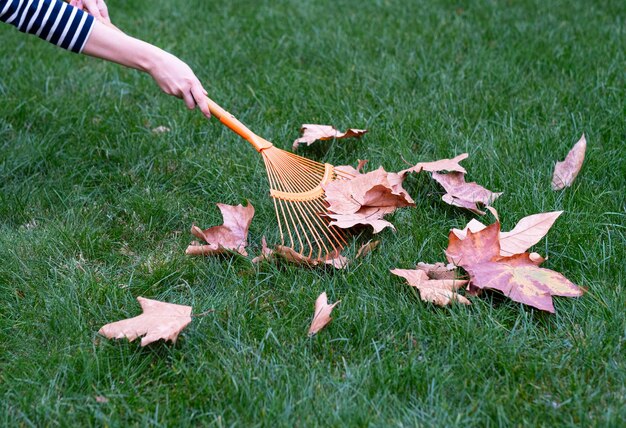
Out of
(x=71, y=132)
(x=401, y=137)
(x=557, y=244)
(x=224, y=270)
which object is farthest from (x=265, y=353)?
(x=71, y=132)

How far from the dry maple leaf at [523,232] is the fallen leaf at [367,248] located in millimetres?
239

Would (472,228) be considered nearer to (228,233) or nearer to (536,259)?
(536,259)

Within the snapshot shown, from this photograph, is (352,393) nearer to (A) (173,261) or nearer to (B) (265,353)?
(B) (265,353)

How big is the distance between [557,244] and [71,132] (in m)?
1.93

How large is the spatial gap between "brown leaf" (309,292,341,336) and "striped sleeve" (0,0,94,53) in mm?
1024

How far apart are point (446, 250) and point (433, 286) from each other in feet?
0.59

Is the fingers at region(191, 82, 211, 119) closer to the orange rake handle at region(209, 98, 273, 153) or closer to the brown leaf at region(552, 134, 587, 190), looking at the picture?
the orange rake handle at region(209, 98, 273, 153)

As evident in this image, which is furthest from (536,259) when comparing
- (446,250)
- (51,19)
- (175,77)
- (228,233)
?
(51,19)

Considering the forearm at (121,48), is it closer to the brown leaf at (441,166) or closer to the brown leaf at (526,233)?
the brown leaf at (441,166)

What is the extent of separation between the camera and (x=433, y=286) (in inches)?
81.0

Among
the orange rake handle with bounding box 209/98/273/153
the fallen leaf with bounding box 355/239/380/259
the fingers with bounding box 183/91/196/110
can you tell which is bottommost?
the fallen leaf with bounding box 355/239/380/259

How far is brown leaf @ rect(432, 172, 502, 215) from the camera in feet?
7.97

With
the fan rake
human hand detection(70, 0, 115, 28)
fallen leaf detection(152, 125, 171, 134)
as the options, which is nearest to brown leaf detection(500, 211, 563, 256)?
the fan rake

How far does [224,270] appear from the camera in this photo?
2.26 meters
